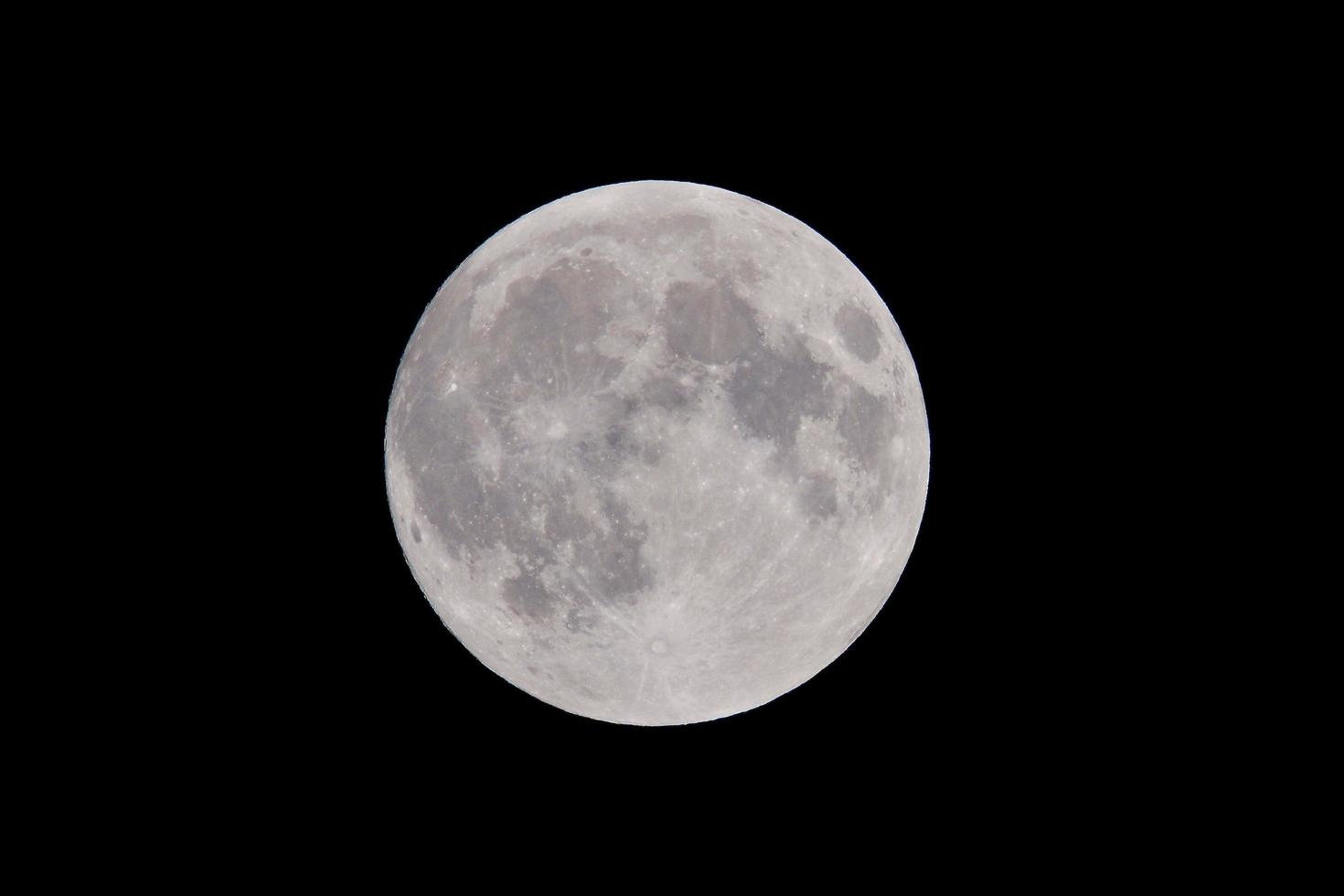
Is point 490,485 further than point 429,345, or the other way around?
point 429,345

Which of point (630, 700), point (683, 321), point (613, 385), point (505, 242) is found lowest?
point (630, 700)

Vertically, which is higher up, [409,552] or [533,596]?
[409,552]

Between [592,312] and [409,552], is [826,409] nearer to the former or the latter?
[592,312]

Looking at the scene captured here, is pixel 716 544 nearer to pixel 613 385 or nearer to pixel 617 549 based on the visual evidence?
pixel 617 549

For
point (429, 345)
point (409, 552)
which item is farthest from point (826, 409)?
point (409, 552)

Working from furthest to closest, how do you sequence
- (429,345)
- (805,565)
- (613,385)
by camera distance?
(429,345) → (805,565) → (613,385)

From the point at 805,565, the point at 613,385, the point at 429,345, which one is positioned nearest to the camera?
the point at 613,385
